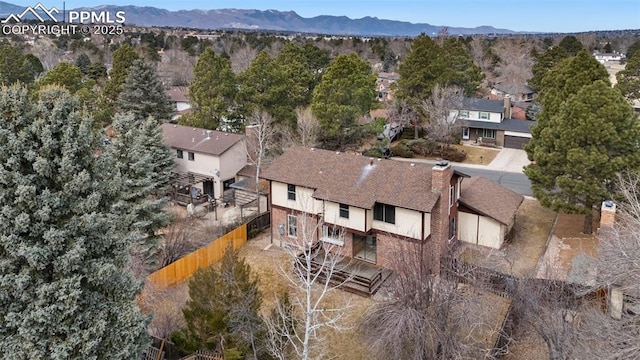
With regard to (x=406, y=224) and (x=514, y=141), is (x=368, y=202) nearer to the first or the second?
(x=406, y=224)

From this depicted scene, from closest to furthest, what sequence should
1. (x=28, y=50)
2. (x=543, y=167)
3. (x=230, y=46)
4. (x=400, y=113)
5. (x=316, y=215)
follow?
(x=316, y=215)
(x=543, y=167)
(x=400, y=113)
(x=28, y=50)
(x=230, y=46)

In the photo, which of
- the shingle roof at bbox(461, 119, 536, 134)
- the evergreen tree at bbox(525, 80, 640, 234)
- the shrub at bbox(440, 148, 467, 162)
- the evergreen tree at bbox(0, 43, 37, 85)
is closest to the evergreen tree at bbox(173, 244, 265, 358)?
the evergreen tree at bbox(525, 80, 640, 234)

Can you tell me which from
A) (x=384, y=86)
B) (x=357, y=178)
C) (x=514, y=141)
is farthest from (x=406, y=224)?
(x=384, y=86)

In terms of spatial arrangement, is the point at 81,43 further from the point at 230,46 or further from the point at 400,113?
the point at 400,113

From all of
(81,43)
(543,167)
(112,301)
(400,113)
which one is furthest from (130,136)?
(81,43)

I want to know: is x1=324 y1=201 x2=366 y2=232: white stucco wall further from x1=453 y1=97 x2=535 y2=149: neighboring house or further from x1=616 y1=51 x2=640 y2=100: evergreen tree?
x1=616 y1=51 x2=640 y2=100: evergreen tree

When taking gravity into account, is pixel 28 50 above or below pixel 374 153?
above

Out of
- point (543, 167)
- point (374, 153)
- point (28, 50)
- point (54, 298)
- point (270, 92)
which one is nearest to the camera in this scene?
point (54, 298)
